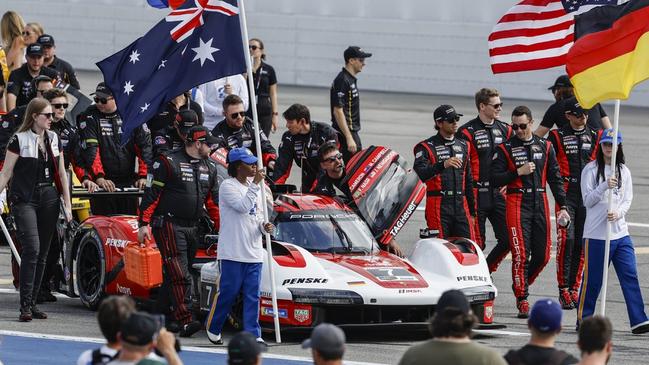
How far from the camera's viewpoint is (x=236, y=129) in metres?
16.5

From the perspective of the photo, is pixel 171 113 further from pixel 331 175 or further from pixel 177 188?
pixel 177 188

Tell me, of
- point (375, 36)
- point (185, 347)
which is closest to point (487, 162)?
point (185, 347)

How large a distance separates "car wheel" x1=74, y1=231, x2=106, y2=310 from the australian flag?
141 cm

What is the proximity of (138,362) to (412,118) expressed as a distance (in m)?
25.9

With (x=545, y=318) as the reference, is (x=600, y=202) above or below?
above

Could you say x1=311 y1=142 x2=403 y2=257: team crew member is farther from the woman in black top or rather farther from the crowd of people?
the woman in black top

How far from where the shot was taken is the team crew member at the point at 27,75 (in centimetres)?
1859

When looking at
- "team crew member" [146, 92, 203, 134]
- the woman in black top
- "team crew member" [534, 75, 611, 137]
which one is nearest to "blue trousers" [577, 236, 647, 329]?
"team crew member" [534, 75, 611, 137]

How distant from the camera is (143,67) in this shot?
13.9 meters

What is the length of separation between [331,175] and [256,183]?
227 cm

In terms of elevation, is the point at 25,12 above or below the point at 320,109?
above

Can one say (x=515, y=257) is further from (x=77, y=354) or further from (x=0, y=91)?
(x=0, y=91)

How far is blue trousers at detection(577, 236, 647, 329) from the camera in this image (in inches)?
537

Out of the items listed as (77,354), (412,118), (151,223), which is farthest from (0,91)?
(412,118)
